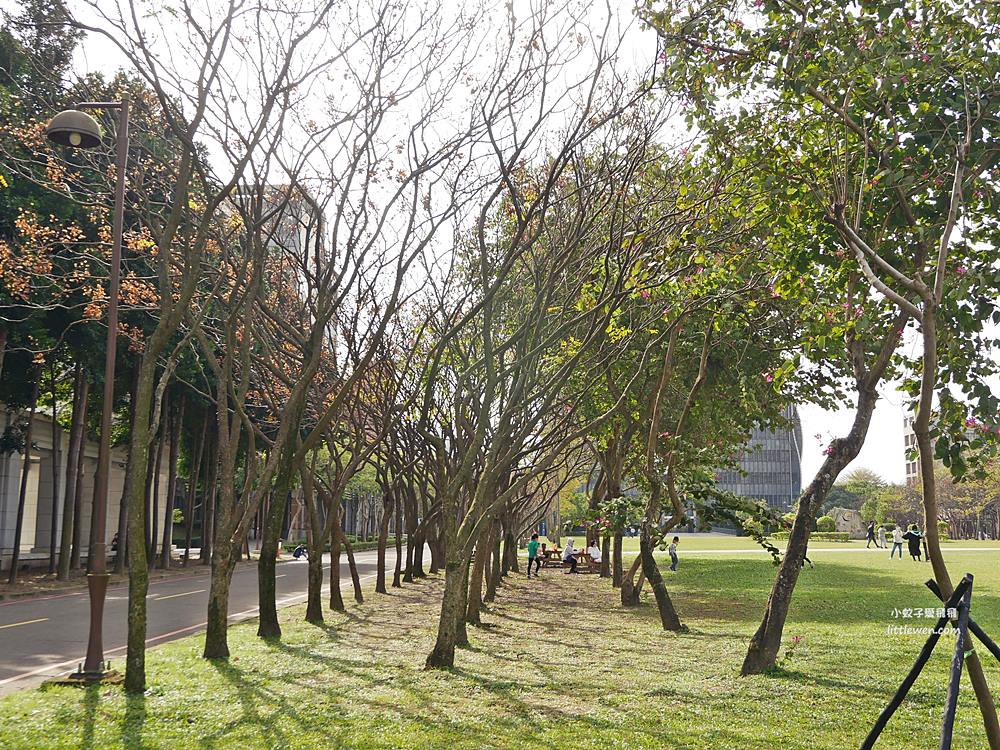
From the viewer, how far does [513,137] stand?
11.9 m

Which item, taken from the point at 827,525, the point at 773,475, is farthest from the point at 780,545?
the point at 773,475

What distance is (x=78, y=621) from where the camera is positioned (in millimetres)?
17094

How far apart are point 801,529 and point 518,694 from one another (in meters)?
3.64

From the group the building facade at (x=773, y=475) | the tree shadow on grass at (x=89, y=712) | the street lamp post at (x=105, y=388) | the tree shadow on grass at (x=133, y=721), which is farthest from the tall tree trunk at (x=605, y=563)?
the building facade at (x=773, y=475)

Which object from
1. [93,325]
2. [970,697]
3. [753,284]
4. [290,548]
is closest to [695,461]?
[753,284]

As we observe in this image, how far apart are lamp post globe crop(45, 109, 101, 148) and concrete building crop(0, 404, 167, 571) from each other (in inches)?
842

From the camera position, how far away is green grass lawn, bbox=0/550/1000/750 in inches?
301

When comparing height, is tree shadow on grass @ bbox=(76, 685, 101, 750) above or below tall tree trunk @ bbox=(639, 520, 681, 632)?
below

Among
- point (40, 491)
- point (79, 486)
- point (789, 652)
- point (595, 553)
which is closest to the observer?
point (789, 652)

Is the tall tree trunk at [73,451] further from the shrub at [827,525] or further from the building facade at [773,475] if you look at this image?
the building facade at [773,475]

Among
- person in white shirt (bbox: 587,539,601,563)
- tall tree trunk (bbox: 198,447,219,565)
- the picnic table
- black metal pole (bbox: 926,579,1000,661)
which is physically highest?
tall tree trunk (bbox: 198,447,219,565)

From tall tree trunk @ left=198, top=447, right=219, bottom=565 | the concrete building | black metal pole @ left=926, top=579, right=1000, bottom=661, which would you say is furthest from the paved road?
black metal pole @ left=926, top=579, right=1000, bottom=661

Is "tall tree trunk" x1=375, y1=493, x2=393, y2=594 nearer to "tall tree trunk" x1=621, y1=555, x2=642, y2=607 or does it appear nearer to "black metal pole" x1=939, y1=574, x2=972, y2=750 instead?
"tall tree trunk" x1=621, y1=555, x2=642, y2=607

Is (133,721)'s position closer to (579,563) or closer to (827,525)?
(579,563)
